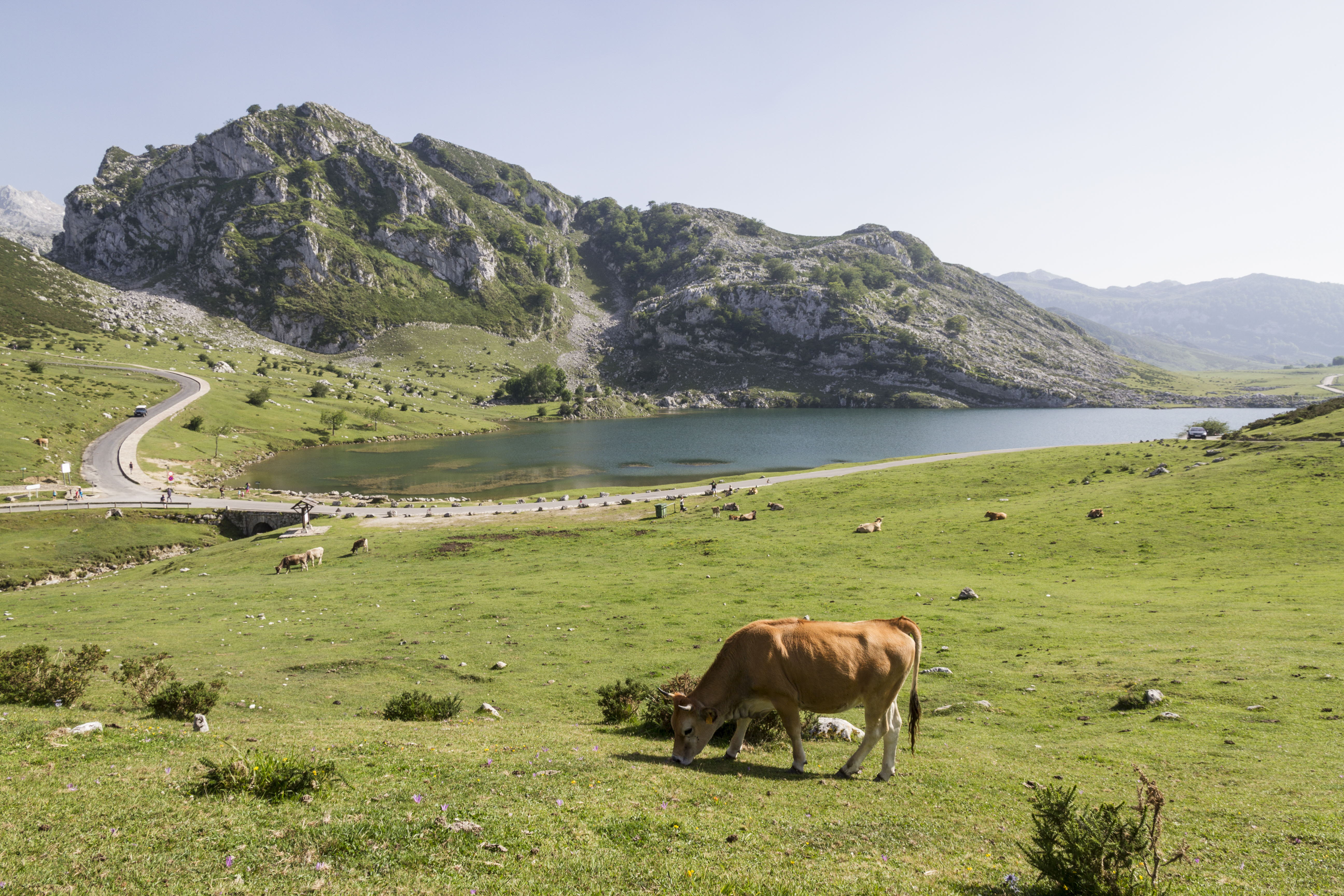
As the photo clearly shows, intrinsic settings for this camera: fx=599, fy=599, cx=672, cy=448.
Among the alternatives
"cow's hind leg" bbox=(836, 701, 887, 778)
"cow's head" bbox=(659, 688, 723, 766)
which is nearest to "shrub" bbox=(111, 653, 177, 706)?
"cow's head" bbox=(659, 688, 723, 766)

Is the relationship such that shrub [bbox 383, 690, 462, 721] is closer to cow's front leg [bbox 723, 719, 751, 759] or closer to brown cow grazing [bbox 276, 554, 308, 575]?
cow's front leg [bbox 723, 719, 751, 759]

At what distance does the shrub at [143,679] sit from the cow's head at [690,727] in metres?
13.3

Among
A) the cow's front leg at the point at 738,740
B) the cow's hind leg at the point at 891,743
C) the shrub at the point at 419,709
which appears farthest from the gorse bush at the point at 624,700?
the cow's hind leg at the point at 891,743

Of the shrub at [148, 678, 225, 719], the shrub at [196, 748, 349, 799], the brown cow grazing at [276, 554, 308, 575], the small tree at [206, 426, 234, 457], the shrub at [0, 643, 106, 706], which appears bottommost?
the brown cow grazing at [276, 554, 308, 575]

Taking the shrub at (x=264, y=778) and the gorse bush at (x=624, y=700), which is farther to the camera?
the gorse bush at (x=624, y=700)

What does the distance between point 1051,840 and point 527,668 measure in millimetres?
17282

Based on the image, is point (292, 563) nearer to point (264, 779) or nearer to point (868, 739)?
point (264, 779)

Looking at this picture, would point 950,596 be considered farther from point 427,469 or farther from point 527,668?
point 427,469

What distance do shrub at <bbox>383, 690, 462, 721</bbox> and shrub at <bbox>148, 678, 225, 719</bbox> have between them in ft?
13.8

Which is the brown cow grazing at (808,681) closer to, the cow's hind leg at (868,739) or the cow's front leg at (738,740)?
the cow's hind leg at (868,739)

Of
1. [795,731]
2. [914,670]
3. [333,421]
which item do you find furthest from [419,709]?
[333,421]

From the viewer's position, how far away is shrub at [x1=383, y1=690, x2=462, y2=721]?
15914 mm

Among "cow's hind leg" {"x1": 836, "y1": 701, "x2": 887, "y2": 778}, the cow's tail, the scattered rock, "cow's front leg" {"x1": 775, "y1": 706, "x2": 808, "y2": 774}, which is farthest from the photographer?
the scattered rock

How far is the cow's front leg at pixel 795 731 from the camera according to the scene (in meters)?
11.0
